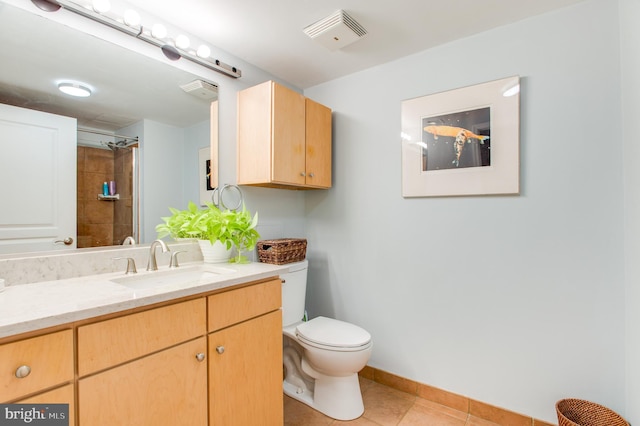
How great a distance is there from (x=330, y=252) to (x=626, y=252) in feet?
5.49

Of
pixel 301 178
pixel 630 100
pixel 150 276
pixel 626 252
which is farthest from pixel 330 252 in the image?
pixel 630 100

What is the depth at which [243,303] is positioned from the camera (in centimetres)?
136

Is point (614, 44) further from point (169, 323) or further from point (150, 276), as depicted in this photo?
point (150, 276)

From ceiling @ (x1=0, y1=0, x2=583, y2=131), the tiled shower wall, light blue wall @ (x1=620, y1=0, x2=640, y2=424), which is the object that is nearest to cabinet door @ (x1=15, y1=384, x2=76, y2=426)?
the tiled shower wall

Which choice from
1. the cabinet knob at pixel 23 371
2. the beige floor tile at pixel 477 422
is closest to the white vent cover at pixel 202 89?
the cabinet knob at pixel 23 371

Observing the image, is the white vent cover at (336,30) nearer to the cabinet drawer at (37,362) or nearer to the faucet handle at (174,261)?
the faucet handle at (174,261)

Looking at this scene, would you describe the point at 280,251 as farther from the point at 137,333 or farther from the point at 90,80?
the point at 90,80

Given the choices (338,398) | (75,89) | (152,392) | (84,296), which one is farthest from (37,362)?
(338,398)

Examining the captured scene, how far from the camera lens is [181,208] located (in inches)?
70.2

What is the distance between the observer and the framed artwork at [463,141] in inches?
66.2

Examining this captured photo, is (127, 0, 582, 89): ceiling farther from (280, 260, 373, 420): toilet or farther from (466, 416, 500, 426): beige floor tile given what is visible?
(466, 416, 500, 426): beige floor tile

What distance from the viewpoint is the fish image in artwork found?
1.75 metres

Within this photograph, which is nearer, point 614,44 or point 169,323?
point 169,323

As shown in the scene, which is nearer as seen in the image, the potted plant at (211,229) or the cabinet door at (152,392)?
the cabinet door at (152,392)
